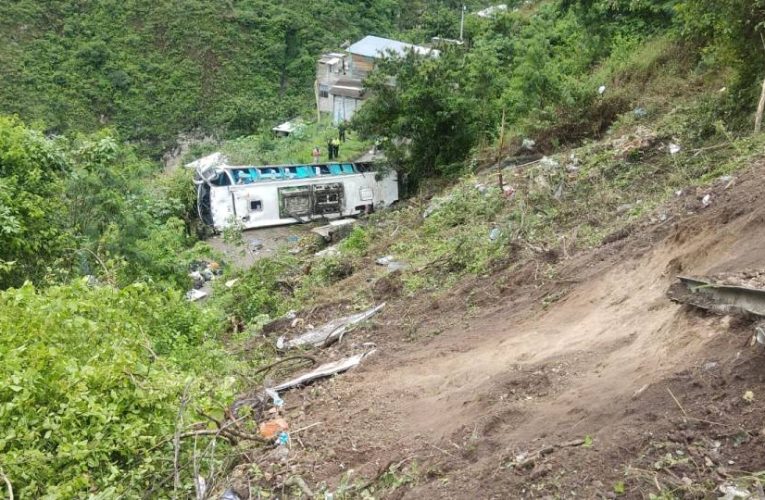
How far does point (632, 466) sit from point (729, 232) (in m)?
3.03

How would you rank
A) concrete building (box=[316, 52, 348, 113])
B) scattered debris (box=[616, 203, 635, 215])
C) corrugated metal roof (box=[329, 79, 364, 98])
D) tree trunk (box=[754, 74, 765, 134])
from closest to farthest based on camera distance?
1. scattered debris (box=[616, 203, 635, 215])
2. tree trunk (box=[754, 74, 765, 134])
3. corrugated metal roof (box=[329, 79, 364, 98])
4. concrete building (box=[316, 52, 348, 113])

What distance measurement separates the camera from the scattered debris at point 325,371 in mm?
5594

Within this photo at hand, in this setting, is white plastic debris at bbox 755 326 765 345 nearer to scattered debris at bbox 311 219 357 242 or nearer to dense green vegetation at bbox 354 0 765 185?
dense green vegetation at bbox 354 0 765 185

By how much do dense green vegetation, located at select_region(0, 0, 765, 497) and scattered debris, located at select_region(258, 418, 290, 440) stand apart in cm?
39

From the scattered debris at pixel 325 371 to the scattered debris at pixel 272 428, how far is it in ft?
→ 2.26

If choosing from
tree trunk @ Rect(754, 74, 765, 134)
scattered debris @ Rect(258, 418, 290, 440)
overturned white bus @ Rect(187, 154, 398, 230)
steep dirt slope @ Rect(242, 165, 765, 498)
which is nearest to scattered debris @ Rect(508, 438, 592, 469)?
steep dirt slope @ Rect(242, 165, 765, 498)

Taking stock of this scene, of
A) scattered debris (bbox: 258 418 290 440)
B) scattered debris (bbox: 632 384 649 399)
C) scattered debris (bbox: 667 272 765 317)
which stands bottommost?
scattered debris (bbox: 258 418 290 440)

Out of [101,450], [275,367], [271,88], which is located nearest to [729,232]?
[275,367]

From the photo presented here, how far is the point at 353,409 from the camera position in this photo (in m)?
4.88

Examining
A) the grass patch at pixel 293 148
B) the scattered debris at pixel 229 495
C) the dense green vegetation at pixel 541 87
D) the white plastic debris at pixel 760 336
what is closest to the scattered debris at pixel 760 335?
the white plastic debris at pixel 760 336

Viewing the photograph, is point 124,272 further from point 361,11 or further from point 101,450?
point 361,11

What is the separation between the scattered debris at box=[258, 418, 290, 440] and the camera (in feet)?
15.2

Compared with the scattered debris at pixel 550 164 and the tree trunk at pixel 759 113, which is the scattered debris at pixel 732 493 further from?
the scattered debris at pixel 550 164

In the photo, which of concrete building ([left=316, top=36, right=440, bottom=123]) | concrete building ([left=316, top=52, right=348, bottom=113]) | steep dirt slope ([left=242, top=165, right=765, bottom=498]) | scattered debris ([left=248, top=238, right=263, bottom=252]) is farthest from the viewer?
concrete building ([left=316, top=52, right=348, bottom=113])
